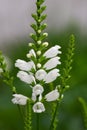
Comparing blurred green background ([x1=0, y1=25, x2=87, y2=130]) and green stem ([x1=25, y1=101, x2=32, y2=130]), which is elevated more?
blurred green background ([x1=0, y1=25, x2=87, y2=130])

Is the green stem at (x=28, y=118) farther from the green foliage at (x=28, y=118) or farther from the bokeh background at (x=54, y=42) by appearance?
the bokeh background at (x=54, y=42)

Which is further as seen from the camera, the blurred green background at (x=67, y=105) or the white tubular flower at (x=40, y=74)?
the blurred green background at (x=67, y=105)

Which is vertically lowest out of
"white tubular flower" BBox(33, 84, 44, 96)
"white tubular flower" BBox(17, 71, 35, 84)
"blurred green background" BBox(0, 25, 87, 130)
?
"white tubular flower" BBox(33, 84, 44, 96)

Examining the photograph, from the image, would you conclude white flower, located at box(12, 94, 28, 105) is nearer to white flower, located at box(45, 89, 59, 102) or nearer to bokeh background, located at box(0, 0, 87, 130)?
white flower, located at box(45, 89, 59, 102)

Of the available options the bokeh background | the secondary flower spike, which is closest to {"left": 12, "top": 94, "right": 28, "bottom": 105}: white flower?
the secondary flower spike

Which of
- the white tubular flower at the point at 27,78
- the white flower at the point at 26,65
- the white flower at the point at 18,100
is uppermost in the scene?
the white flower at the point at 26,65

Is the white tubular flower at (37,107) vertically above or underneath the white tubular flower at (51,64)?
underneath

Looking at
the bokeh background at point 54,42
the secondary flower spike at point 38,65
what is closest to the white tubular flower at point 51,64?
the secondary flower spike at point 38,65

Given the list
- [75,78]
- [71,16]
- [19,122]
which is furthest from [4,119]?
[71,16]

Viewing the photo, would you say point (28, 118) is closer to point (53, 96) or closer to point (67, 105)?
point (53, 96)
